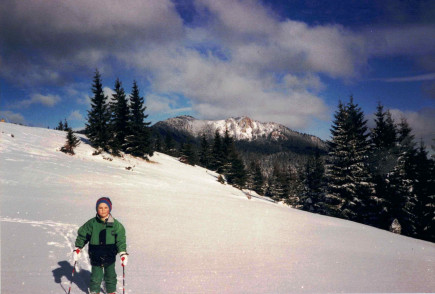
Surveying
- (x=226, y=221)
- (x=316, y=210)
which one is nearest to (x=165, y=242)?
(x=226, y=221)

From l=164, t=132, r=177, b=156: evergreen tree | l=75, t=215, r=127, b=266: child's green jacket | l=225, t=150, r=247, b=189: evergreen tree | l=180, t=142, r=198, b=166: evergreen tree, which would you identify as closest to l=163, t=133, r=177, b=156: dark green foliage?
l=164, t=132, r=177, b=156: evergreen tree

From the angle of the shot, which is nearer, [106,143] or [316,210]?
[106,143]

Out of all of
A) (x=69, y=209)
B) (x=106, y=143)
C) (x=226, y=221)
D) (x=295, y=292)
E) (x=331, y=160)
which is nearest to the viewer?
(x=295, y=292)

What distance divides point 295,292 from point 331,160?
2302 cm

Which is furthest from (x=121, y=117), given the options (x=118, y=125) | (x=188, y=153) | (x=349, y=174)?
(x=349, y=174)

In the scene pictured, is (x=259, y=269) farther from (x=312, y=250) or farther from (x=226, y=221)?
(x=226, y=221)

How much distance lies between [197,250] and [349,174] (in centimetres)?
2230

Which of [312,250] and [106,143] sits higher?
[106,143]

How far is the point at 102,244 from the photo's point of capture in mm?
4184

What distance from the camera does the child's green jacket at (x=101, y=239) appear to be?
4152 millimetres

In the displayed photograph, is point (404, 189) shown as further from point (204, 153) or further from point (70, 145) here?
point (204, 153)

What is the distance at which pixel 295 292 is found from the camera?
4.77m

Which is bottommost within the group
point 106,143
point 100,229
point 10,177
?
point 100,229

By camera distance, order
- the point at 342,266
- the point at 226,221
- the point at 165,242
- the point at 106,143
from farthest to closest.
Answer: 1. the point at 106,143
2. the point at 226,221
3. the point at 165,242
4. the point at 342,266
